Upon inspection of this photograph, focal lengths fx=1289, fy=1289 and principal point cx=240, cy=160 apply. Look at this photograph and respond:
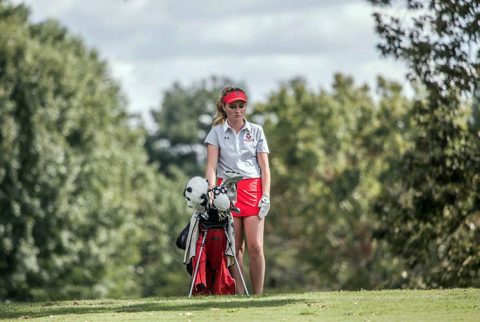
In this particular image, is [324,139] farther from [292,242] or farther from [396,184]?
[396,184]

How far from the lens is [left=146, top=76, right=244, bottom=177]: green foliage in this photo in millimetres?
118369

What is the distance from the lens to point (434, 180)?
2425 cm

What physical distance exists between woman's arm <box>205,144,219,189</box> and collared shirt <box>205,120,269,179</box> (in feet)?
0.19

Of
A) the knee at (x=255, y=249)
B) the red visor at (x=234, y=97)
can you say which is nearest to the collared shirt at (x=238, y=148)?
the red visor at (x=234, y=97)

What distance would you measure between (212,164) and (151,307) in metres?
1.71

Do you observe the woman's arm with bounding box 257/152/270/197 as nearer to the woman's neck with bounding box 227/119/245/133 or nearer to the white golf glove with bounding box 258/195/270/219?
the white golf glove with bounding box 258/195/270/219

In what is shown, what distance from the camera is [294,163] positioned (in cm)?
5384

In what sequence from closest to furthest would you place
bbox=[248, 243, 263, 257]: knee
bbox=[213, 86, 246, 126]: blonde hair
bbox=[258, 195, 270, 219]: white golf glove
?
bbox=[258, 195, 270, 219]: white golf glove, bbox=[248, 243, 263, 257]: knee, bbox=[213, 86, 246, 126]: blonde hair

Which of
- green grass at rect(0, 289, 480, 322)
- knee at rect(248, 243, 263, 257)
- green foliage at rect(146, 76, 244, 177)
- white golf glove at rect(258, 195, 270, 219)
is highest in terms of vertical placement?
green foliage at rect(146, 76, 244, 177)

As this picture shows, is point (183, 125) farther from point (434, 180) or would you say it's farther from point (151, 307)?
point (151, 307)

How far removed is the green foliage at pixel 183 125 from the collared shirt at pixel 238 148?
98853 mm

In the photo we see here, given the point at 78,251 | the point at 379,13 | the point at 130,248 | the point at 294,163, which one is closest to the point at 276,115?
the point at 294,163

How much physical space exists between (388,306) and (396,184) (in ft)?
43.6

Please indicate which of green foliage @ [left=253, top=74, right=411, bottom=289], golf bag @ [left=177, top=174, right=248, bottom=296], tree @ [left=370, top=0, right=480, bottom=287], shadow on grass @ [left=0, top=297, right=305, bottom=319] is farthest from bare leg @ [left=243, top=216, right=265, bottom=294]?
green foliage @ [left=253, top=74, right=411, bottom=289]
